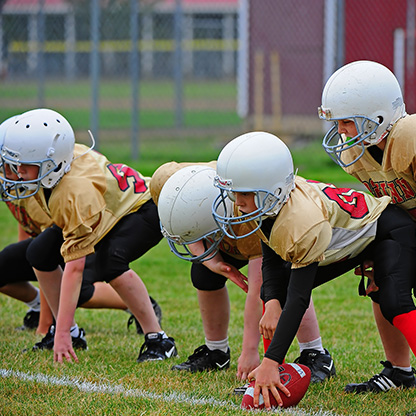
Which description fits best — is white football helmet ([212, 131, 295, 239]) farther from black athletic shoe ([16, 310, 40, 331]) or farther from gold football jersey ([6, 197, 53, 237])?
black athletic shoe ([16, 310, 40, 331])

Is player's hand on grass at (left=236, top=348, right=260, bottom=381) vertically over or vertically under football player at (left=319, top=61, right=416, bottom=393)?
under

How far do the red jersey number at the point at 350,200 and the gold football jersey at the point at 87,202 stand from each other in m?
1.32

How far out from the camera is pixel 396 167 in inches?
149

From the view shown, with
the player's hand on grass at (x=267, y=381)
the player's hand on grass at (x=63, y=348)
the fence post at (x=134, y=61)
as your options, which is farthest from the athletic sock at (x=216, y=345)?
the fence post at (x=134, y=61)

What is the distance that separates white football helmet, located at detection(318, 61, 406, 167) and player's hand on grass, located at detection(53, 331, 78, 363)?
170 centimetres

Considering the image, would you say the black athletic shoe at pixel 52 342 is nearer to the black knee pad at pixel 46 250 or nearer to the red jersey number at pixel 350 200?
the black knee pad at pixel 46 250

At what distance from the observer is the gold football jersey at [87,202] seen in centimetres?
433

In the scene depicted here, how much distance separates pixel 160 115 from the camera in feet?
55.8

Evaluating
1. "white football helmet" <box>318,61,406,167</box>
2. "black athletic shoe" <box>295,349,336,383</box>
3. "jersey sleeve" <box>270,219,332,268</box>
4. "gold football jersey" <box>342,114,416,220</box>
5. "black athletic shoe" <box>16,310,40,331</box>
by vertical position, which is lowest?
"black athletic shoe" <box>16,310,40,331</box>

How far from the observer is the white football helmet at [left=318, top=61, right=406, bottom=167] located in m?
3.82

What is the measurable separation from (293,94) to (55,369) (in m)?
10.5

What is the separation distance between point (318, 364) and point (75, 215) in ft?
4.86

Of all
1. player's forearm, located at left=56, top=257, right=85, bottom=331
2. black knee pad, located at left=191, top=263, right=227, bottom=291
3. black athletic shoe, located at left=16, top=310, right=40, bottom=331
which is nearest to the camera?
black knee pad, located at left=191, top=263, right=227, bottom=291

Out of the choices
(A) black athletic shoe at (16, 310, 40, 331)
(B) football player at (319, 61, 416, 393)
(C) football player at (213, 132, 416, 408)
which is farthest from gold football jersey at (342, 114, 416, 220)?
(A) black athletic shoe at (16, 310, 40, 331)
